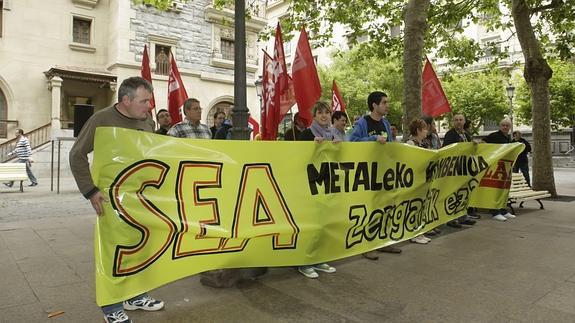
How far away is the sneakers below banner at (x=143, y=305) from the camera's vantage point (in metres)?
3.29

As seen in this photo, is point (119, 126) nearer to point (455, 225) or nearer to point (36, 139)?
point (455, 225)

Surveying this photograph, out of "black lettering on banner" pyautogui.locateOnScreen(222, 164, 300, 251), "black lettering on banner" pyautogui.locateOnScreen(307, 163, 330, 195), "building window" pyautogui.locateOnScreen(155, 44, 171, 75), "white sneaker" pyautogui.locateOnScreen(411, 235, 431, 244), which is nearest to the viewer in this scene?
"black lettering on banner" pyautogui.locateOnScreen(222, 164, 300, 251)

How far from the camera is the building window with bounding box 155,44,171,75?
2262cm

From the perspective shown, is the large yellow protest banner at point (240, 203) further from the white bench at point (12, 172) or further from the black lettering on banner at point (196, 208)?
the white bench at point (12, 172)

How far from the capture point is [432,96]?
8.08 m

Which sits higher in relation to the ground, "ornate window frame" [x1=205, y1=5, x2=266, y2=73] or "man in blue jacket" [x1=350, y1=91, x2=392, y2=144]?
"ornate window frame" [x1=205, y1=5, x2=266, y2=73]

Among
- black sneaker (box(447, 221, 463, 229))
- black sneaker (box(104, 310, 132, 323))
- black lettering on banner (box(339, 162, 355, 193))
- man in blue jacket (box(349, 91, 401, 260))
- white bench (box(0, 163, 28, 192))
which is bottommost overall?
black sneaker (box(104, 310, 132, 323))

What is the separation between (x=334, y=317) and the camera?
318 cm

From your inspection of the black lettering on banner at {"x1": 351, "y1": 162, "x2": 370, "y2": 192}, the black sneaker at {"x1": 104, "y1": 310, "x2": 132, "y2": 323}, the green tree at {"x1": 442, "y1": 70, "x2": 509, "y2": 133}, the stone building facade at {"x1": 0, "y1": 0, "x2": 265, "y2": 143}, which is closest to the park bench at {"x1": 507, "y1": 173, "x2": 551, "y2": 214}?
the black lettering on banner at {"x1": 351, "y1": 162, "x2": 370, "y2": 192}

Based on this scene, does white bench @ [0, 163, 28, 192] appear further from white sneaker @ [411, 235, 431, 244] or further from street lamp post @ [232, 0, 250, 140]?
white sneaker @ [411, 235, 431, 244]

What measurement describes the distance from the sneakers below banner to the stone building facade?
57.3 ft

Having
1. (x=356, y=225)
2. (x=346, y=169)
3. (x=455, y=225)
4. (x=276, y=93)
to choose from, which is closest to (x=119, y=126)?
(x=346, y=169)

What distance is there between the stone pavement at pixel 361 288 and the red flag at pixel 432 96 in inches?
115

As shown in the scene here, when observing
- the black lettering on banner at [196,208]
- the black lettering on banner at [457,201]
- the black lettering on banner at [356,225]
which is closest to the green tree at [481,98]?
the black lettering on banner at [457,201]
